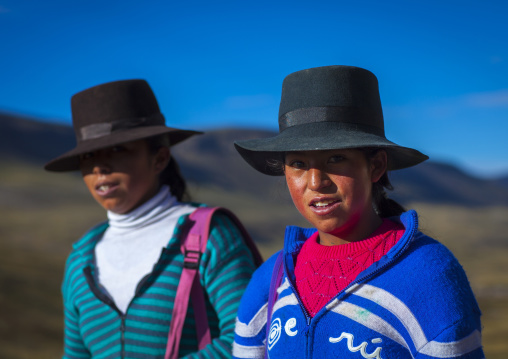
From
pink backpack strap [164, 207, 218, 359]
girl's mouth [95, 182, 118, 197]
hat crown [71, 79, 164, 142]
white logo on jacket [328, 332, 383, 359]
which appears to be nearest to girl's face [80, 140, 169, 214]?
girl's mouth [95, 182, 118, 197]

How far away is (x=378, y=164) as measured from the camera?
2090 millimetres

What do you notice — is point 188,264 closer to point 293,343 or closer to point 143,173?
point 143,173

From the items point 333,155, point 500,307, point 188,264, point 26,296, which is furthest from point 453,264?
point 500,307

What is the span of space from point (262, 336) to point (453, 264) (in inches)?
29.7

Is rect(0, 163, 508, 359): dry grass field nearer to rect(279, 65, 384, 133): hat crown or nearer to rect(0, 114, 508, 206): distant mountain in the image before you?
rect(279, 65, 384, 133): hat crown

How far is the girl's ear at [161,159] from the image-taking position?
2994 mm

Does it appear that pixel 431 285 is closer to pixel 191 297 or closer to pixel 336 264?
pixel 336 264

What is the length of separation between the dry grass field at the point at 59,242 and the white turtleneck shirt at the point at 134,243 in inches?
23.3

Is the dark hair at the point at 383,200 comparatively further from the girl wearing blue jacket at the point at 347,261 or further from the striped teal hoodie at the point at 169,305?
the striped teal hoodie at the point at 169,305

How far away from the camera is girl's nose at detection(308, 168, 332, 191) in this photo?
1.97 meters

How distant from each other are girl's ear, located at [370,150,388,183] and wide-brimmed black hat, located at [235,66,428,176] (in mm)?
32

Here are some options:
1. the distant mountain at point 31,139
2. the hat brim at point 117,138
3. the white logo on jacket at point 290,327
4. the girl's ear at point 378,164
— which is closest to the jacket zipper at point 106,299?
the hat brim at point 117,138

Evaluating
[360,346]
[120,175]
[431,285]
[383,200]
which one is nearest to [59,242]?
[120,175]

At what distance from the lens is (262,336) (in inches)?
85.5
